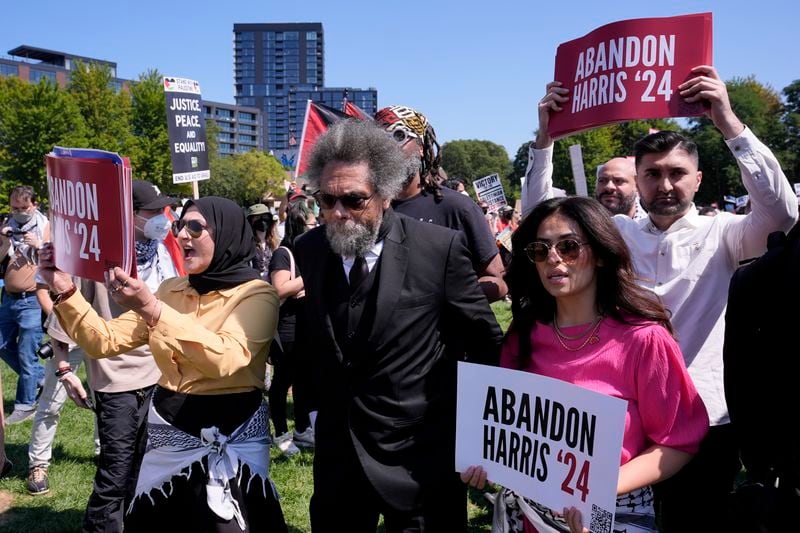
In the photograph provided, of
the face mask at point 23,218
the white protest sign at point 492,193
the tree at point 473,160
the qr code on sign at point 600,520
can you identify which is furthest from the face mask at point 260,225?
the tree at point 473,160

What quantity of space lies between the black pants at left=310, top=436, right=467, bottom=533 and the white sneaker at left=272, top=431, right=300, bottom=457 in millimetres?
3451

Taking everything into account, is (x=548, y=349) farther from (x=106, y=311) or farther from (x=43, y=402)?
(x=43, y=402)

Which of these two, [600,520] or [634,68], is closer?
[600,520]

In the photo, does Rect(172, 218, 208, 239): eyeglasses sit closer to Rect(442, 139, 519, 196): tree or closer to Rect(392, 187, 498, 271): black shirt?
Rect(392, 187, 498, 271): black shirt

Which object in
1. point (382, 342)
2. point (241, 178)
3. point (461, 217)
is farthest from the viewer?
point (241, 178)

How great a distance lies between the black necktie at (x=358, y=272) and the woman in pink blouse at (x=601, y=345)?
0.61 meters

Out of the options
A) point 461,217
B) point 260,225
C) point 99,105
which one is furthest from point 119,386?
point 99,105

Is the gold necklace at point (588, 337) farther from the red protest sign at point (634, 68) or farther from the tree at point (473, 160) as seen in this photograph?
the tree at point (473, 160)

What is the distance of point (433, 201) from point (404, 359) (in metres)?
1.20

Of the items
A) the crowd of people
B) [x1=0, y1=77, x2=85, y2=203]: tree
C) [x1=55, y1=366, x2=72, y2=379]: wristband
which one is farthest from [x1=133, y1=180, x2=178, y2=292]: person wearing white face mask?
[x1=0, y1=77, x2=85, y2=203]: tree

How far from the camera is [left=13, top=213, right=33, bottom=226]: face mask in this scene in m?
7.31

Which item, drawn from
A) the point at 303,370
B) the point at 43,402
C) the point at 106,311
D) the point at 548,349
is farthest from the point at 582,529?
the point at 43,402

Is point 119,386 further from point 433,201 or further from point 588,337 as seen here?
point 588,337

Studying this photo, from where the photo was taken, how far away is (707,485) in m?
2.84
